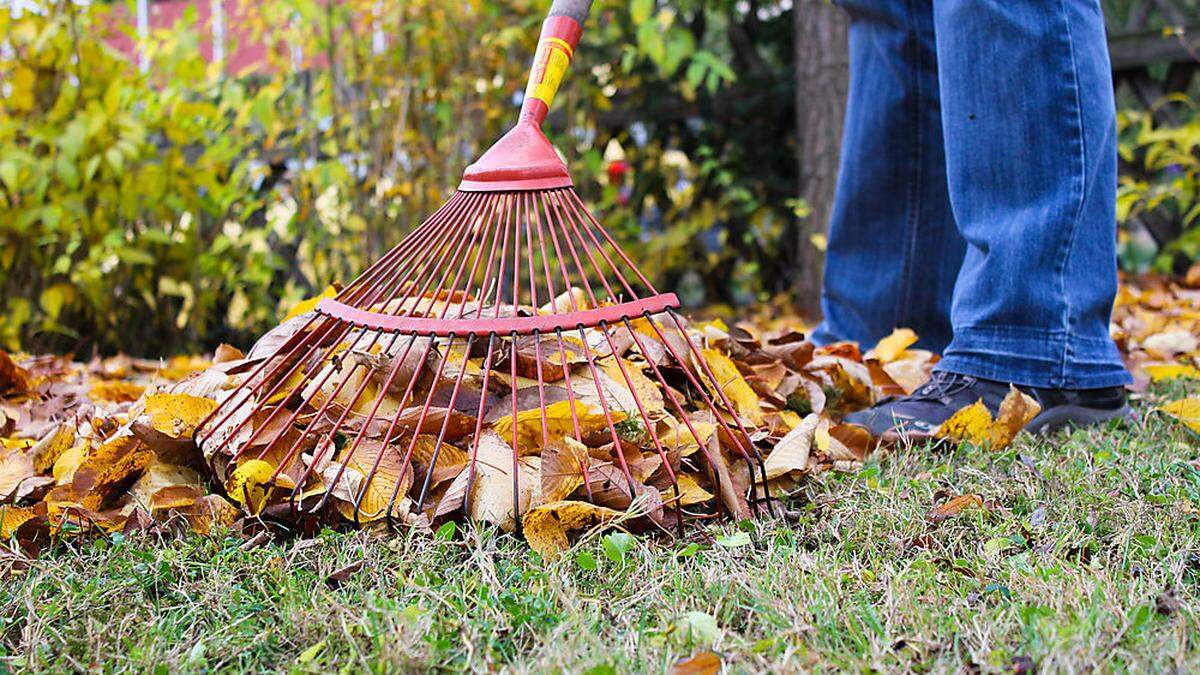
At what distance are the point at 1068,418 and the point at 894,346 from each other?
0.48m

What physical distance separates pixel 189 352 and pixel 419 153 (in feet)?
3.39

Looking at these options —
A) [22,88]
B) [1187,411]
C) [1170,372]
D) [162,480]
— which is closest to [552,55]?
[162,480]

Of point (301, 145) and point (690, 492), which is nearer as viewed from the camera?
point (690, 492)

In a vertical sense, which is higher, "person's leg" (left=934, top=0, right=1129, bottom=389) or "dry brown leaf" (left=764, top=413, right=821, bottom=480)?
"person's leg" (left=934, top=0, right=1129, bottom=389)

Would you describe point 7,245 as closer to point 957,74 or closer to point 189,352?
point 189,352

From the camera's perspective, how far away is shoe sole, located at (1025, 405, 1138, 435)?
5.89 feet

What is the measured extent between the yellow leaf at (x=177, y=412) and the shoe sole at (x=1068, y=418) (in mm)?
1348

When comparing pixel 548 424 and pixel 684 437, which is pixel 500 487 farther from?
pixel 684 437

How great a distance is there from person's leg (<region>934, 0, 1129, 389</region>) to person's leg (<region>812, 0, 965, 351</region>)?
0.41 metres

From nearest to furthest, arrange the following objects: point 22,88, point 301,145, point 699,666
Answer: point 699,666 < point 22,88 < point 301,145

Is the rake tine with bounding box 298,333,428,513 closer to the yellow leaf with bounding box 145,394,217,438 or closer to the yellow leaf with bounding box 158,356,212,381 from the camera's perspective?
the yellow leaf with bounding box 145,394,217,438

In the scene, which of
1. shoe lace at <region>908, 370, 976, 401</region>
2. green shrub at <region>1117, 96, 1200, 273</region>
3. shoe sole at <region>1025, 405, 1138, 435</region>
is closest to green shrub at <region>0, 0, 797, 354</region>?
green shrub at <region>1117, 96, 1200, 273</region>

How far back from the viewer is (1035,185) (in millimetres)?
1821

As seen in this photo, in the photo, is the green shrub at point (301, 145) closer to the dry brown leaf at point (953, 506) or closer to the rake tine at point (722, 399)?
the rake tine at point (722, 399)
